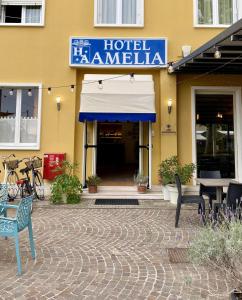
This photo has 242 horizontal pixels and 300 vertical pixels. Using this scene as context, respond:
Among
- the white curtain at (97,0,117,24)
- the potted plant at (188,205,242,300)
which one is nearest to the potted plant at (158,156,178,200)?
the white curtain at (97,0,117,24)

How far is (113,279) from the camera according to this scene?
4207 millimetres

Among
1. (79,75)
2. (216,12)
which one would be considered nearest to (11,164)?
(79,75)

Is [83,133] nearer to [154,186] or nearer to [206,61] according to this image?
[154,186]

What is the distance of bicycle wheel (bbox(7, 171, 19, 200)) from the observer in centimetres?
966

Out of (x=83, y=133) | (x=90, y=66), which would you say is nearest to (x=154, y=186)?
(x=83, y=133)

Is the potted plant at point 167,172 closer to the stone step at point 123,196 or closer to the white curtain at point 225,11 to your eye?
the stone step at point 123,196

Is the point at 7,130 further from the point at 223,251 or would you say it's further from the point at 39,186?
the point at 223,251

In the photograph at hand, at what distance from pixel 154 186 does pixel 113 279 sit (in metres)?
6.36

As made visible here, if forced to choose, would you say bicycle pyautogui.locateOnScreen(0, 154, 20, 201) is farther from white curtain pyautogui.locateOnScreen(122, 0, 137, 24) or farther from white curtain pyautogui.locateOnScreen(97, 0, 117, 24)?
white curtain pyautogui.locateOnScreen(122, 0, 137, 24)

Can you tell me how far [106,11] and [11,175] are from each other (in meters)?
7.01

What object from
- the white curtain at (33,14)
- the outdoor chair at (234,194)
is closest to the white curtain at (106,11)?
the white curtain at (33,14)

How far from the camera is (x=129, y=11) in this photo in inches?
426

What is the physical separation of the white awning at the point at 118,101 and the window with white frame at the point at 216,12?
350 cm

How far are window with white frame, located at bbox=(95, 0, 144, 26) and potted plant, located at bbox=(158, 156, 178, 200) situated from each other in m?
5.26
